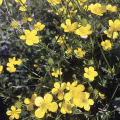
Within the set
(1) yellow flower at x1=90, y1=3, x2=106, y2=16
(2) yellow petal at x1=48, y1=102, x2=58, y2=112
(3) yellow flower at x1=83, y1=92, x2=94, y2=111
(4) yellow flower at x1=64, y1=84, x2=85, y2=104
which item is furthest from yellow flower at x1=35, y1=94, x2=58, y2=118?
(1) yellow flower at x1=90, y1=3, x2=106, y2=16

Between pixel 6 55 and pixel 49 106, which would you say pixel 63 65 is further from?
pixel 6 55

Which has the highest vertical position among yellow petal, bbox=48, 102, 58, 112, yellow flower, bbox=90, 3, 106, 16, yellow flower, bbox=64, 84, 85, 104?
yellow flower, bbox=90, 3, 106, 16

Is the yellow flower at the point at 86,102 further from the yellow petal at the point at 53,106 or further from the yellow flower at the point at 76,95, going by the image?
the yellow petal at the point at 53,106

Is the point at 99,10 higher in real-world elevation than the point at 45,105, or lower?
higher

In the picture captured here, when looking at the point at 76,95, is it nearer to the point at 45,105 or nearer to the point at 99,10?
the point at 45,105

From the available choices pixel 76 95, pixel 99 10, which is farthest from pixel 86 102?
pixel 99 10

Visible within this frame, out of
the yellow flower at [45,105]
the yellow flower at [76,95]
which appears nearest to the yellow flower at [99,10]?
the yellow flower at [76,95]

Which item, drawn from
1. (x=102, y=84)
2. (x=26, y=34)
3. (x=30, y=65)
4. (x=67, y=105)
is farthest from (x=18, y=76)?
(x=102, y=84)

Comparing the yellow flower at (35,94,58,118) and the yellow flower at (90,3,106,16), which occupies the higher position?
the yellow flower at (90,3,106,16)

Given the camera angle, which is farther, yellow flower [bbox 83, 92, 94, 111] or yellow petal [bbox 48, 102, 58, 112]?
yellow flower [bbox 83, 92, 94, 111]

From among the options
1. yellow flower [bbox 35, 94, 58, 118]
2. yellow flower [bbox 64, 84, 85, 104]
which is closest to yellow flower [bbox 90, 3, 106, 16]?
yellow flower [bbox 64, 84, 85, 104]

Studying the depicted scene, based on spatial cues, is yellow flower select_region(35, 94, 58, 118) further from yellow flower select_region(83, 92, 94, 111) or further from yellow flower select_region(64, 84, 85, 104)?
yellow flower select_region(83, 92, 94, 111)
